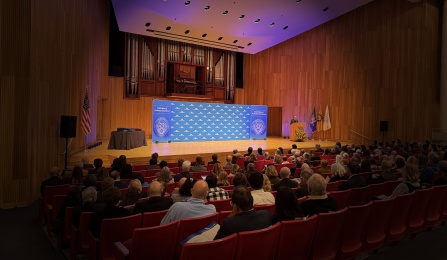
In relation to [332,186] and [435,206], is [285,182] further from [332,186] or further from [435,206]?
[435,206]

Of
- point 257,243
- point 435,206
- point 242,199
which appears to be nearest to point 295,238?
point 257,243

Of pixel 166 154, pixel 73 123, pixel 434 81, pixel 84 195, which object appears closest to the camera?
pixel 84 195

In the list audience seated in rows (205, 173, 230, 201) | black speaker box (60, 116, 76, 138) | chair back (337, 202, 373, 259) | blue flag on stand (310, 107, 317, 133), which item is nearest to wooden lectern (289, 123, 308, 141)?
blue flag on stand (310, 107, 317, 133)

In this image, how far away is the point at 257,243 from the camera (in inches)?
89.0

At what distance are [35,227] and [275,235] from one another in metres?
3.82

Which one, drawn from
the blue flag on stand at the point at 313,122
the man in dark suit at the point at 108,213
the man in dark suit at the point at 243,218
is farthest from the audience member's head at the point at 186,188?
the blue flag on stand at the point at 313,122

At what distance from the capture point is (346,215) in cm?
294

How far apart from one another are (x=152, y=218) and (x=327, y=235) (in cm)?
153

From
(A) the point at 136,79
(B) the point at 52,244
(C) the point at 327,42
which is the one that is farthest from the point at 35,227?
(C) the point at 327,42

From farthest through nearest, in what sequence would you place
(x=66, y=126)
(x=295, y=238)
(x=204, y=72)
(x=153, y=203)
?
(x=204, y=72) < (x=66, y=126) < (x=153, y=203) < (x=295, y=238)

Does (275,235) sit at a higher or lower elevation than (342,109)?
lower

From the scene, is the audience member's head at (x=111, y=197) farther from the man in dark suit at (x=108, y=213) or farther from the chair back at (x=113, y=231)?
the chair back at (x=113, y=231)

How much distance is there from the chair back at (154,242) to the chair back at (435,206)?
3204 millimetres

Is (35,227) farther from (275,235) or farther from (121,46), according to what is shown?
(121,46)
